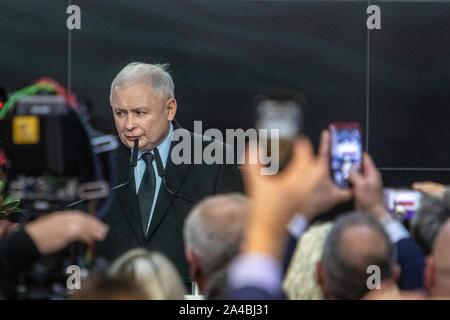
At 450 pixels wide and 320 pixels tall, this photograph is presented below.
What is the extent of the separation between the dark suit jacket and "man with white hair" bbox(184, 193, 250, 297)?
930 mm

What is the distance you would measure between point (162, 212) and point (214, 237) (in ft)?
3.41

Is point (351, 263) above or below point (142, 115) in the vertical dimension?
below

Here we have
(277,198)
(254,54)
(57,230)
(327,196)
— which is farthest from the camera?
(254,54)

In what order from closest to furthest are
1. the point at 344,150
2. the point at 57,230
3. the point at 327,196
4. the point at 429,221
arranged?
the point at 57,230 → the point at 429,221 → the point at 327,196 → the point at 344,150

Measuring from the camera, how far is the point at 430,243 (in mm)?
2818

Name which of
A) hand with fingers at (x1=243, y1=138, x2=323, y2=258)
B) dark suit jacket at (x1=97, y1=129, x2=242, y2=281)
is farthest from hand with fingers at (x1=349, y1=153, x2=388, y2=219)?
hand with fingers at (x1=243, y1=138, x2=323, y2=258)

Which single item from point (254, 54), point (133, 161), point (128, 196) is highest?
point (254, 54)

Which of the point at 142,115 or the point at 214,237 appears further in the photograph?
the point at 142,115

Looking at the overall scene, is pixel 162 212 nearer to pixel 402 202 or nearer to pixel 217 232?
pixel 402 202

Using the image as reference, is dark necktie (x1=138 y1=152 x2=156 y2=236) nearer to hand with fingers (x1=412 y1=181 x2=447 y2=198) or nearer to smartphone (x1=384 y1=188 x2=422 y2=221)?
Result: smartphone (x1=384 y1=188 x2=422 y2=221)

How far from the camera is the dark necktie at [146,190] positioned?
3.31 m

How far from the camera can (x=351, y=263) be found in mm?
2424

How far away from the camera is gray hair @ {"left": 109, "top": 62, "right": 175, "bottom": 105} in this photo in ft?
11.3

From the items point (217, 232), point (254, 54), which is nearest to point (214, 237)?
point (217, 232)
